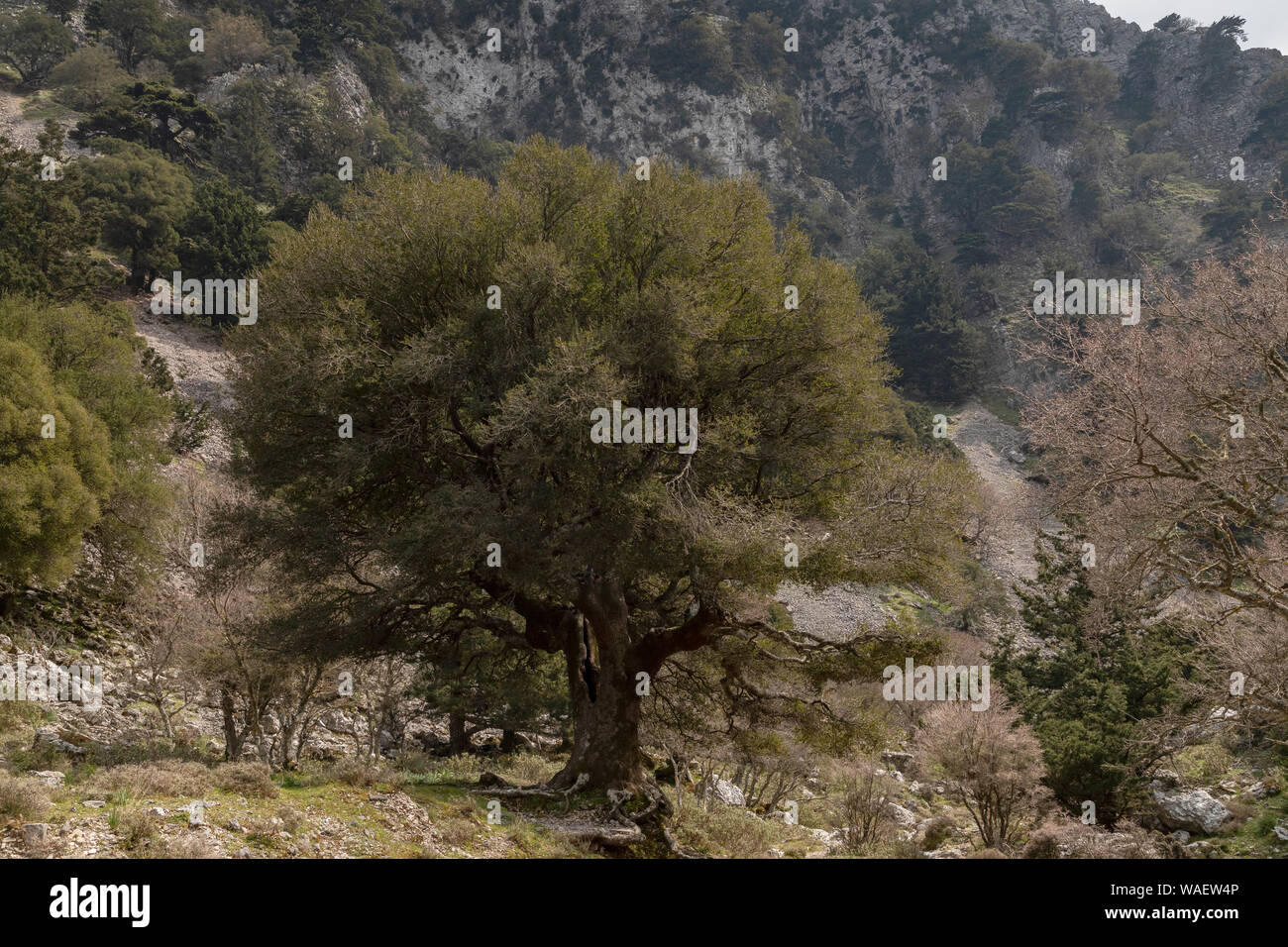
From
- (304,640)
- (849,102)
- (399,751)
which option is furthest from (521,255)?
(849,102)

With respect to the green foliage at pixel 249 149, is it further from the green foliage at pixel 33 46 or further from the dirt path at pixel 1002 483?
the dirt path at pixel 1002 483

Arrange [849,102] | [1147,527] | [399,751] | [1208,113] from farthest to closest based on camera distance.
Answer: [849,102] → [1208,113] → [399,751] → [1147,527]

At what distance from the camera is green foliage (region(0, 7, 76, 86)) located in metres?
74.1

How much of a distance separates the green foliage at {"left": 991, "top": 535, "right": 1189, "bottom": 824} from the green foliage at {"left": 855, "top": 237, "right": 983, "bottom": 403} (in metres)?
54.8

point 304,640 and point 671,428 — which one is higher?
point 671,428

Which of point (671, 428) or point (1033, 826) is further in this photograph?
point (1033, 826)

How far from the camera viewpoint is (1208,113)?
122m

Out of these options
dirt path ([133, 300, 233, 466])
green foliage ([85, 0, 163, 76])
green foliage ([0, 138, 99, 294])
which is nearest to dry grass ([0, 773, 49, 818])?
dirt path ([133, 300, 233, 466])

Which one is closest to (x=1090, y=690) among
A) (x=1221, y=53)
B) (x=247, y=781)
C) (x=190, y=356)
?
(x=247, y=781)

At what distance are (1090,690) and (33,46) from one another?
3804 inches

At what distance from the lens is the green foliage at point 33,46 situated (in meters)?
74.1

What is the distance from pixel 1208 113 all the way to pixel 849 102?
53.1m

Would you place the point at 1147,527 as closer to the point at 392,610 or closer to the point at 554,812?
the point at 554,812

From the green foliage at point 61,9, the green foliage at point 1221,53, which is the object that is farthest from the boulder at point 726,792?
the green foliage at point 1221,53
